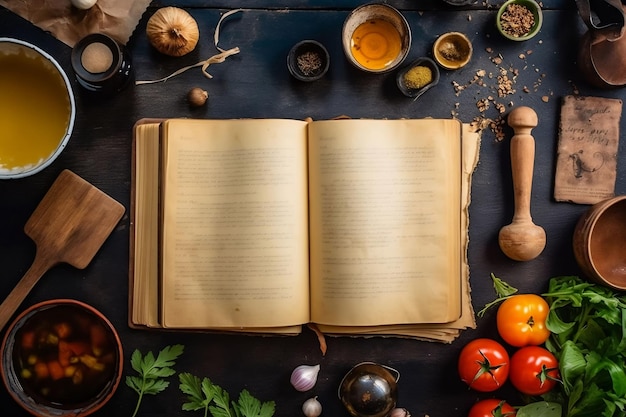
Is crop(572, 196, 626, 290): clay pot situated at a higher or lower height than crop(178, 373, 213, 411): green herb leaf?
higher

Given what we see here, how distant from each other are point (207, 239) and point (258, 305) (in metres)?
0.15

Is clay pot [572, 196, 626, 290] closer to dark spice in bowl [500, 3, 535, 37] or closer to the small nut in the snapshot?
dark spice in bowl [500, 3, 535, 37]

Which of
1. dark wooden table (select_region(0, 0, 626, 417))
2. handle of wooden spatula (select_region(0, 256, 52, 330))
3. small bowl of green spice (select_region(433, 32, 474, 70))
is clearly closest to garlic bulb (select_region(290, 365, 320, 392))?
dark wooden table (select_region(0, 0, 626, 417))

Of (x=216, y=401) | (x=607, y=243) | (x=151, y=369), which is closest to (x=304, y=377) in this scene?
(x=216, y=401)

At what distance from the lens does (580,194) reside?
132 centimetres

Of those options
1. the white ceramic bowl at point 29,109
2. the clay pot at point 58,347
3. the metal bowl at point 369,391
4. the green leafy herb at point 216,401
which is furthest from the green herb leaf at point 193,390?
the white ceramic bowl at point 29,109

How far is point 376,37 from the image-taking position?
132 cm

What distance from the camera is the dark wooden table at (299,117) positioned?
1305mm

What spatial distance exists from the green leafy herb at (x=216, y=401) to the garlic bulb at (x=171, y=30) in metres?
0.61

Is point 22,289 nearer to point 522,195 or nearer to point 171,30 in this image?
point 171,30

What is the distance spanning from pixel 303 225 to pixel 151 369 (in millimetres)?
385

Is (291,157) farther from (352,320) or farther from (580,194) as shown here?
(580,194)

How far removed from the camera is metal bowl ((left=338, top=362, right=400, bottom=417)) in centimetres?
125

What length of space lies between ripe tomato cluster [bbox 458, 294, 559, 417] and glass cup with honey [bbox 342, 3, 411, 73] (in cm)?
51
